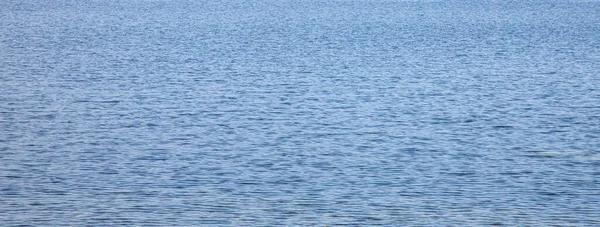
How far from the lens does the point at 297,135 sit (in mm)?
14578

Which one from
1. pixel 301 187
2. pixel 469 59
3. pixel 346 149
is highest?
pixel 469 59

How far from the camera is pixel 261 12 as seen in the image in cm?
6097

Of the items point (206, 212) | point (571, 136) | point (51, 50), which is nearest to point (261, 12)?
point (51, 50)

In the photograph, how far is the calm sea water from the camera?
33.3ft

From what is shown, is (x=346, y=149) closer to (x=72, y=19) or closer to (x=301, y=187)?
(x=301, y=187)

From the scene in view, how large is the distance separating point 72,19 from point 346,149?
36.5m

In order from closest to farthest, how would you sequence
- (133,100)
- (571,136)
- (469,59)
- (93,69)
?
(571,136) → (133,100) → (93,69) → (469,59)

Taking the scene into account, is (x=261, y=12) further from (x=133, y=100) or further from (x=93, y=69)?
(x=133, y=100)

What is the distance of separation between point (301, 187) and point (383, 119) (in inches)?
206

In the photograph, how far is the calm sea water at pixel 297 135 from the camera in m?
10.2

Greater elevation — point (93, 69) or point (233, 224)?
point (93, 69)

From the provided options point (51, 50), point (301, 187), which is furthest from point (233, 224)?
point (51, 50)

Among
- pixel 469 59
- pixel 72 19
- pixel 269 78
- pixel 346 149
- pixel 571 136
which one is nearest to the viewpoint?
pixel 346 149

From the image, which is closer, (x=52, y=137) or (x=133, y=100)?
(x=52, y=137)
